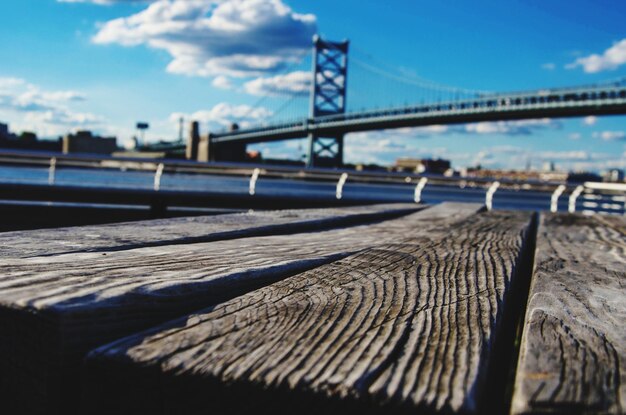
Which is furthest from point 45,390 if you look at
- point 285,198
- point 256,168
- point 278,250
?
point 256,168

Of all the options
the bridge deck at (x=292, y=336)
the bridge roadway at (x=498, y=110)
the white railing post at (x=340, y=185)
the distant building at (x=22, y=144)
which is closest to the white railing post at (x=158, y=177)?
the white railing post at (x=340, y=185)

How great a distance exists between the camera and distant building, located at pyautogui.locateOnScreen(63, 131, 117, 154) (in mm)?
47237

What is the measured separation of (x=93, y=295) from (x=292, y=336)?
0.16m

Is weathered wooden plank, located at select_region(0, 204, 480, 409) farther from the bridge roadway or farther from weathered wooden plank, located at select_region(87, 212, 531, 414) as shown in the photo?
the bridge roadway

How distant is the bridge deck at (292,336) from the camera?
0.34 metres

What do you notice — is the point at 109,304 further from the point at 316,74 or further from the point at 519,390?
the point at 316,74

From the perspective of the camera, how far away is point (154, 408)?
0.36 metres

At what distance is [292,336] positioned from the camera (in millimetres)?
417

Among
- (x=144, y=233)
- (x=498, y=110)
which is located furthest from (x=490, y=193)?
(x=498, y=110)

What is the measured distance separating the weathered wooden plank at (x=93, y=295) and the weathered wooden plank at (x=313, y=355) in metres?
0.03

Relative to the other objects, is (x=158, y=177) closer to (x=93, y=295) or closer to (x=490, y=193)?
(x=490, y=193)

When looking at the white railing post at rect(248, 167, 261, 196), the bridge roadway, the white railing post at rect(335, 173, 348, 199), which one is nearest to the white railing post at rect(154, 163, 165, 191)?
the white railing post at rect(248, 167, 261, 196)

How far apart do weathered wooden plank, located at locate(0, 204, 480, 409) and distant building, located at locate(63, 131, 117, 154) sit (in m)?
50.0

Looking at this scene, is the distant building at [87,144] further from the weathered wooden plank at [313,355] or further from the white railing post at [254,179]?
the weathered wooden plank at [313,355]
